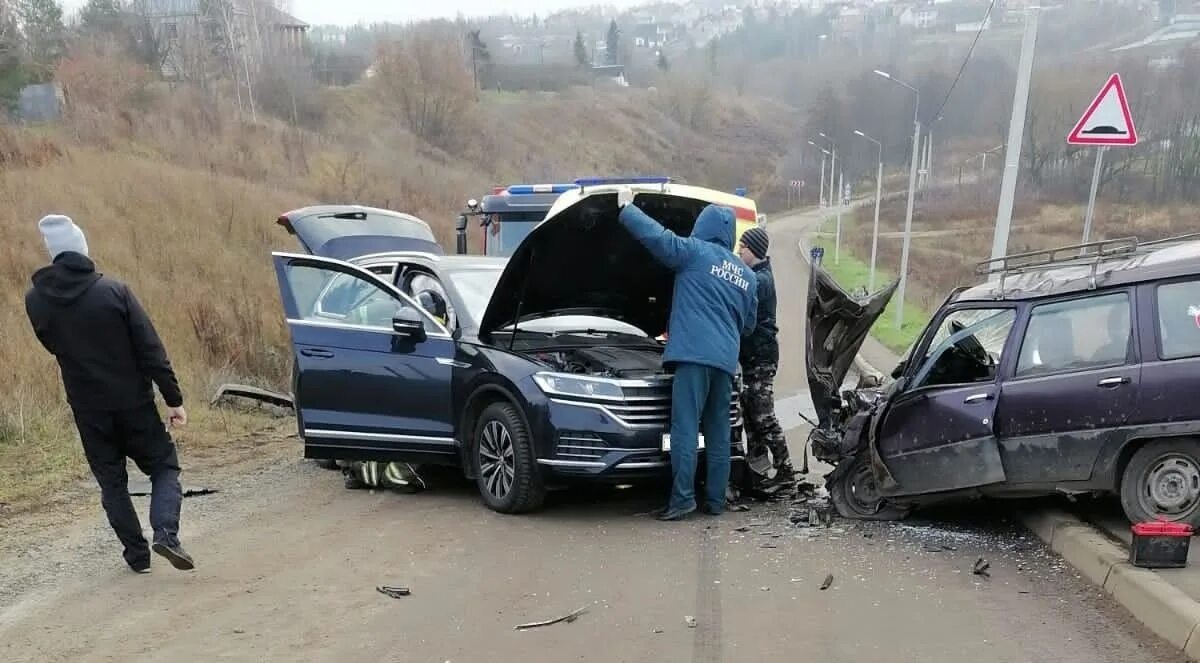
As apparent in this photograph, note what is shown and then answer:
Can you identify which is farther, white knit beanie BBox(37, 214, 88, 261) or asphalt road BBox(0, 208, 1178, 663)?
white knit beanie BBox(37, 214, 88, 261)

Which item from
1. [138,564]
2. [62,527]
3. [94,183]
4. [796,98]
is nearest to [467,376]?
[138,564]

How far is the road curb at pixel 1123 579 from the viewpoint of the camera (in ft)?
13.6

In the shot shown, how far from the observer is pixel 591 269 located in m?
7.20

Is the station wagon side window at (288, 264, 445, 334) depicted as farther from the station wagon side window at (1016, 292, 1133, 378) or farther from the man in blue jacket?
the station wagon side window at (1016, 292, 1133, 378)

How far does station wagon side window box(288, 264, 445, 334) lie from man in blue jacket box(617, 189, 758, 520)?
2197mm

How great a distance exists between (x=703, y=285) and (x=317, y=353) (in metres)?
3.05

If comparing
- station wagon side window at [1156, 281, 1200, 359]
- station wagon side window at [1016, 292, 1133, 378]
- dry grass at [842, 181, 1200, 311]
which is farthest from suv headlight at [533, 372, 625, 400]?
dry grass at [842, 181, 1200, 311]

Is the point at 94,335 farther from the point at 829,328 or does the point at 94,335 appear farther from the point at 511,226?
the point at 511,226

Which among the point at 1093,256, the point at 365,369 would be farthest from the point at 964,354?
the point at 365,369

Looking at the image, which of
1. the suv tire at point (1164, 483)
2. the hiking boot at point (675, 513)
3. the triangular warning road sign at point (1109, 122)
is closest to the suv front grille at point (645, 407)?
→ the hiking boot at point (675, 513)

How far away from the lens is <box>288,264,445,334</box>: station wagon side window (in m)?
7.58

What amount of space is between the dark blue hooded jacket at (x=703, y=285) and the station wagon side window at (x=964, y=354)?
1.23 meters

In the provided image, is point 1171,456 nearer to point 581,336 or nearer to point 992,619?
point 992,619

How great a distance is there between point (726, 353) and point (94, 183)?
2006 cm
